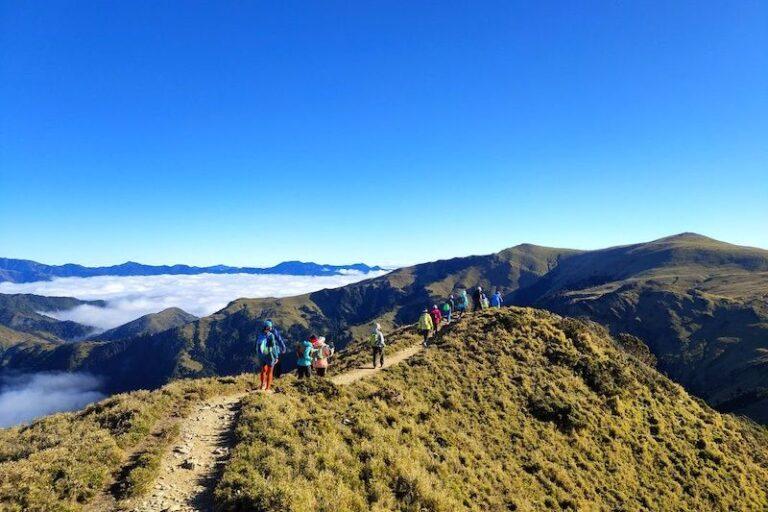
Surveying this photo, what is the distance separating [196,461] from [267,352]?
8.10 meters

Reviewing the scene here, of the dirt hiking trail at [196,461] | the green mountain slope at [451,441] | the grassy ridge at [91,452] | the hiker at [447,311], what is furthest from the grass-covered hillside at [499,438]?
the grassy ridge at [91,452]

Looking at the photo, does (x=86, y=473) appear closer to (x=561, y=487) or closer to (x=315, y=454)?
(x=315, y=454)

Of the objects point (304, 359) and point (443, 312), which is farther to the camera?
point (443, 312)

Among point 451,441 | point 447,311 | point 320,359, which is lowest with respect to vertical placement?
point 451,441

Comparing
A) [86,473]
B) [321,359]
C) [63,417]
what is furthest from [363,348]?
[86,473]

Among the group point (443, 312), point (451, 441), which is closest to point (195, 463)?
point (451, 441)

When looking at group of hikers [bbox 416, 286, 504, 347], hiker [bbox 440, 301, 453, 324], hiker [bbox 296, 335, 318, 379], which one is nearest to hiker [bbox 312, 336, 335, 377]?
Answer: hiker [bbox 296, 335, 318, 379]

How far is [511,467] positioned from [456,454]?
380cm

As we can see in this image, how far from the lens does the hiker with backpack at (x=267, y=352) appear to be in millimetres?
22172

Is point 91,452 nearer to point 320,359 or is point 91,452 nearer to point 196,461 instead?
point 196,461

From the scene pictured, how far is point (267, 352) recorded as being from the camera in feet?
73.4

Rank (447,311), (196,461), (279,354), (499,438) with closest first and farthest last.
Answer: (196,461)
(279,354)
(499,438)
(447,311)

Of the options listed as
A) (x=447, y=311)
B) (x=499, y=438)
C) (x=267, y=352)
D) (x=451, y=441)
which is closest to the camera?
(x=451, y=441)

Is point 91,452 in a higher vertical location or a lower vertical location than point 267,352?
lower
